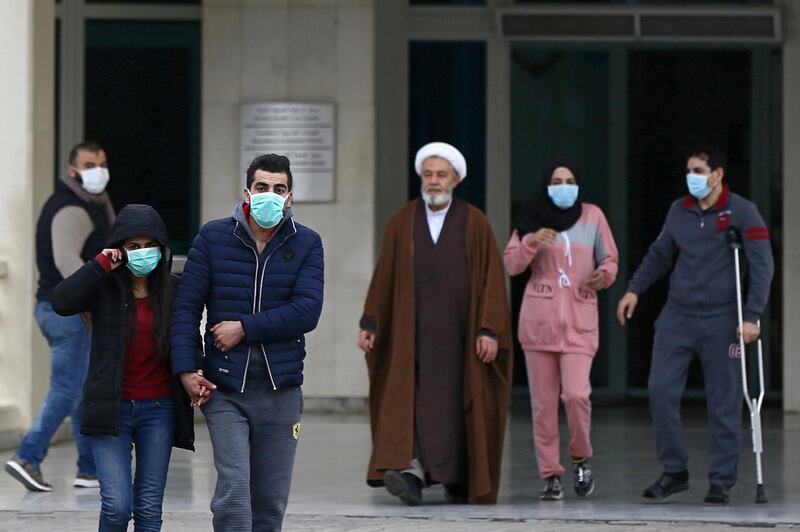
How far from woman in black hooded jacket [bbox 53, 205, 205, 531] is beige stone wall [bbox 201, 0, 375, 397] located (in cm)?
770

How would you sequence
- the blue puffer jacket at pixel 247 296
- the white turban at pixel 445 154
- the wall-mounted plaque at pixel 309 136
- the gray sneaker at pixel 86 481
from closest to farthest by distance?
the blue puffer jacket at pixel 247 296, the white turban at pixel 445 154, the gray sneaker at pixel 86 481, the wall-mounted plaque at pixel 309 136

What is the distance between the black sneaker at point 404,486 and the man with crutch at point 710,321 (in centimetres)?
125

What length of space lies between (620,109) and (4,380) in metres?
6.26

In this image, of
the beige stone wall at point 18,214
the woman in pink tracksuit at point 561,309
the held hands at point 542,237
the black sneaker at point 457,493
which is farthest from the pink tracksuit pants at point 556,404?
the beige stone wall at point 18,214

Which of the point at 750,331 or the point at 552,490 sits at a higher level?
the point at 750,331

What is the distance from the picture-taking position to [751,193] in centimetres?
1551

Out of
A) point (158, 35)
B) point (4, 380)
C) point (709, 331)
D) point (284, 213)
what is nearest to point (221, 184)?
point (158, 35)

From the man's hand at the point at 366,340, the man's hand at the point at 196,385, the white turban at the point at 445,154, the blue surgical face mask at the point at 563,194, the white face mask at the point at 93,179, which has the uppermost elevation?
the white turban at the point at 445,154

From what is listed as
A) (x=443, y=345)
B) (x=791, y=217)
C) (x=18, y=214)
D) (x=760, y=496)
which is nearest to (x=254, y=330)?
(x=443, y=345)

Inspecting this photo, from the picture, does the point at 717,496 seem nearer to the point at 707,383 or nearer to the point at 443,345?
the point at 707,383

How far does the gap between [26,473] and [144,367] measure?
11.0 feet

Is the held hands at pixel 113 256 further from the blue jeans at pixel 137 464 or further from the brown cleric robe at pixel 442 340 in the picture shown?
the brown cleric robe at pixel 442 340

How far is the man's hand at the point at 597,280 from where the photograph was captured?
9.62 m

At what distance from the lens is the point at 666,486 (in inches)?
375
